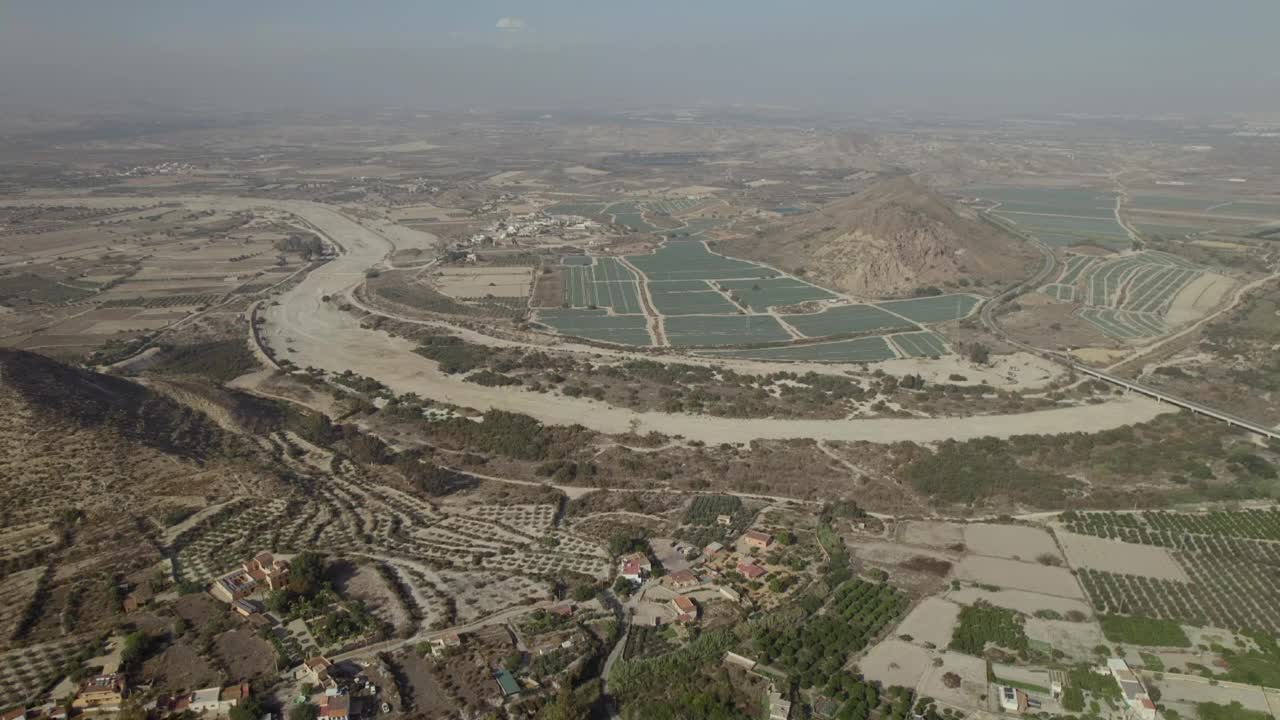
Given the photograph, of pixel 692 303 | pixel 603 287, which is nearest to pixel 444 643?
pixel 692 303

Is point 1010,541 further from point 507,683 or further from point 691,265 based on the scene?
point 691,265

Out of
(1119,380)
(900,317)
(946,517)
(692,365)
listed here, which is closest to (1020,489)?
(946,517)

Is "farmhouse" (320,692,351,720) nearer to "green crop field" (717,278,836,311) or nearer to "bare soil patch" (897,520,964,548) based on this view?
"bare soil patch" (897,520,964,548)

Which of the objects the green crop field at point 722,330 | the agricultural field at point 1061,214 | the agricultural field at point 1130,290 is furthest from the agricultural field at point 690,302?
the agricultural field at point 1061,214

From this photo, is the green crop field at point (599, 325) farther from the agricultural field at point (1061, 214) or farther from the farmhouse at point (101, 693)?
the agricultural field at point (1061, 214)

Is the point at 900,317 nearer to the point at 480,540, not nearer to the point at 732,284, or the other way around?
the point at 732,284
